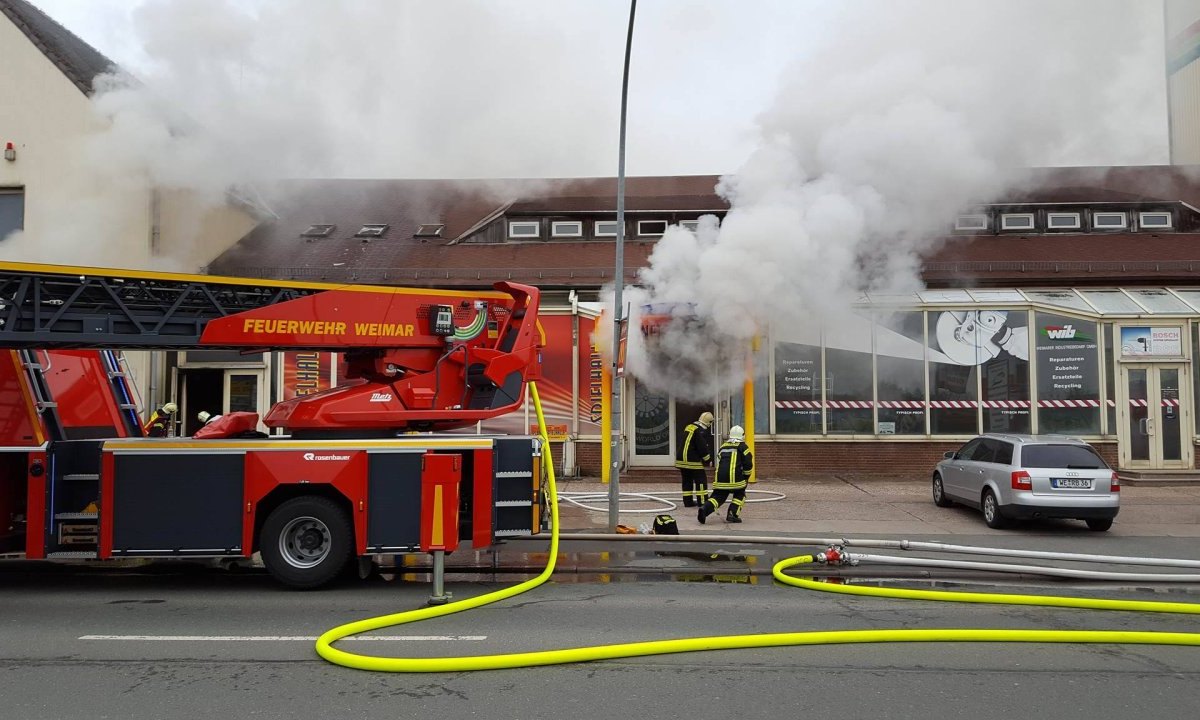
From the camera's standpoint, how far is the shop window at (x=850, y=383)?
49.7 ft

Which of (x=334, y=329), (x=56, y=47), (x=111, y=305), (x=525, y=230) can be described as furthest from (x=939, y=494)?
(x=56, y=47)

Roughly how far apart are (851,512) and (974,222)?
10351 mm

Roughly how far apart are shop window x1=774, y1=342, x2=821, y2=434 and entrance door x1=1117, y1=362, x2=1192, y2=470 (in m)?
5.70

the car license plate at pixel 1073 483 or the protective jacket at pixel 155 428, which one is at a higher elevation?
the protective jacket at pixel 155 428

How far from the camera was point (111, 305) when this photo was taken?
6.63 metres

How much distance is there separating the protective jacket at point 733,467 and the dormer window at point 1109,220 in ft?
43.7

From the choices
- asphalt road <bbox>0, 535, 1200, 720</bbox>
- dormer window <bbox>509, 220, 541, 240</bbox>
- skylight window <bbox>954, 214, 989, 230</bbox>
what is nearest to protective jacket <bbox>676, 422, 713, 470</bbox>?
asphalt road <bbox>0, 535, 1200, 720</bbox>

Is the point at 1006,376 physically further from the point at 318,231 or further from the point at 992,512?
the point at 318,231

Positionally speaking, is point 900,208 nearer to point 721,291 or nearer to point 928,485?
point 721,291

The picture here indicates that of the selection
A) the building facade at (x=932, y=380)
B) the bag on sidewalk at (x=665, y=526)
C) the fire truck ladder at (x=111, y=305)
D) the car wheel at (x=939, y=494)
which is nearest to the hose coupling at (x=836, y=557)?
the bag on sidewalk at (x=665, y=526)

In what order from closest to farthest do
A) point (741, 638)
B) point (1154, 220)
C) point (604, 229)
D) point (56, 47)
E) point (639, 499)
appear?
point (741, 638)
point (639, 499)
point (56, 47)
point (604, 229)
point (1154, 220)

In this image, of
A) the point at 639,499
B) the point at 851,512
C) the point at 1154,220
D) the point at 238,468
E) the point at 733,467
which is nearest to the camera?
the point at 238,468

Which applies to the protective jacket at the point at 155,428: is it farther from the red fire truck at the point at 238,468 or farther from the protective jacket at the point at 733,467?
the protective jacket at the point at 733,467

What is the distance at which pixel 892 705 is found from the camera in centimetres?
420
